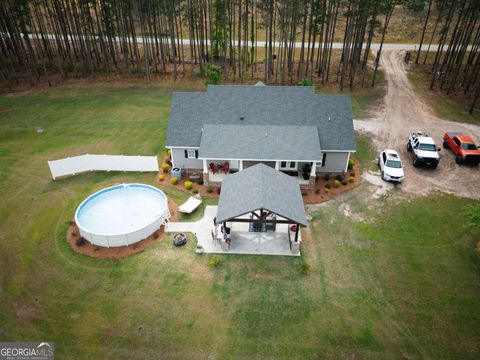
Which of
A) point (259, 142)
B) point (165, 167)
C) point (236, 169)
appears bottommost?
point (165, 167)

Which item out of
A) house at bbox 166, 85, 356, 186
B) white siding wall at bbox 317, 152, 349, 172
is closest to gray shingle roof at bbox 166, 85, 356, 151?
house at bbox 166, 85, 356, 186

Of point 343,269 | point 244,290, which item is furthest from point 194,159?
point 343,269

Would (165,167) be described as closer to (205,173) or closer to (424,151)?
(205,173)

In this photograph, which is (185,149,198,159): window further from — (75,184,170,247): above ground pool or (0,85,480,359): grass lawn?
(75,184,170,247): above ground pool

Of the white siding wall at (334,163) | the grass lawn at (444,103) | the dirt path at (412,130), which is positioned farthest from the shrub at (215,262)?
the grass lawn at (444,103)

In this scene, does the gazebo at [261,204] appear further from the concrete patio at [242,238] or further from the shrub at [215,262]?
the shrub at [215,262]

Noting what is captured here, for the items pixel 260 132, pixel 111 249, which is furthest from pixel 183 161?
pixel 111 249
